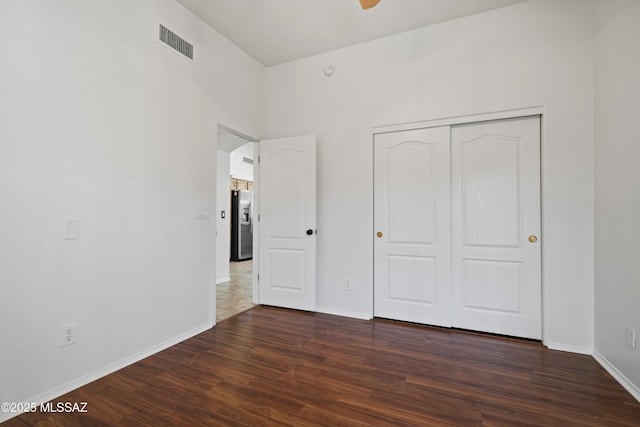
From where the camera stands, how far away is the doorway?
3873 millimetres

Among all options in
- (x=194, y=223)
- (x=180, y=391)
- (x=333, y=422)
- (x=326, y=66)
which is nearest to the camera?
(x=333, y=422)

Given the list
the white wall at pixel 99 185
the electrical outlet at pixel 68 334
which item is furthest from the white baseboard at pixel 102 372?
the electrical outlet at pixel 68 334

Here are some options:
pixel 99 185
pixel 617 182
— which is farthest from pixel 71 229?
pixel 617 182

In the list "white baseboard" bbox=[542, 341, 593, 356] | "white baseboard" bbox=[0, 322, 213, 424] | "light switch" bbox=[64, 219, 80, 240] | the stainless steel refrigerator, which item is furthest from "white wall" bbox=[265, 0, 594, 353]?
the stainless steel refrigerator

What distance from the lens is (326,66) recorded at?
360 centimetres

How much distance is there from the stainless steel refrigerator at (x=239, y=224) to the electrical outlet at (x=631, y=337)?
6559mm

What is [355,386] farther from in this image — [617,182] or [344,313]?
[617,182]

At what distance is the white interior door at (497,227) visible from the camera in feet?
9.03

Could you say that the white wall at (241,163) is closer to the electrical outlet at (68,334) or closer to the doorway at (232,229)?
the doorway at (232,229)

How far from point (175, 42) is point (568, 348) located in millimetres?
4316

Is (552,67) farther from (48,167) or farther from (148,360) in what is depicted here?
Result: (148,360)

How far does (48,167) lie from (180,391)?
163cm

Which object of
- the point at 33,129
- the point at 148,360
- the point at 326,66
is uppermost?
the point at 326,66

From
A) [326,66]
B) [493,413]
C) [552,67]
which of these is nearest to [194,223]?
[326,66]
